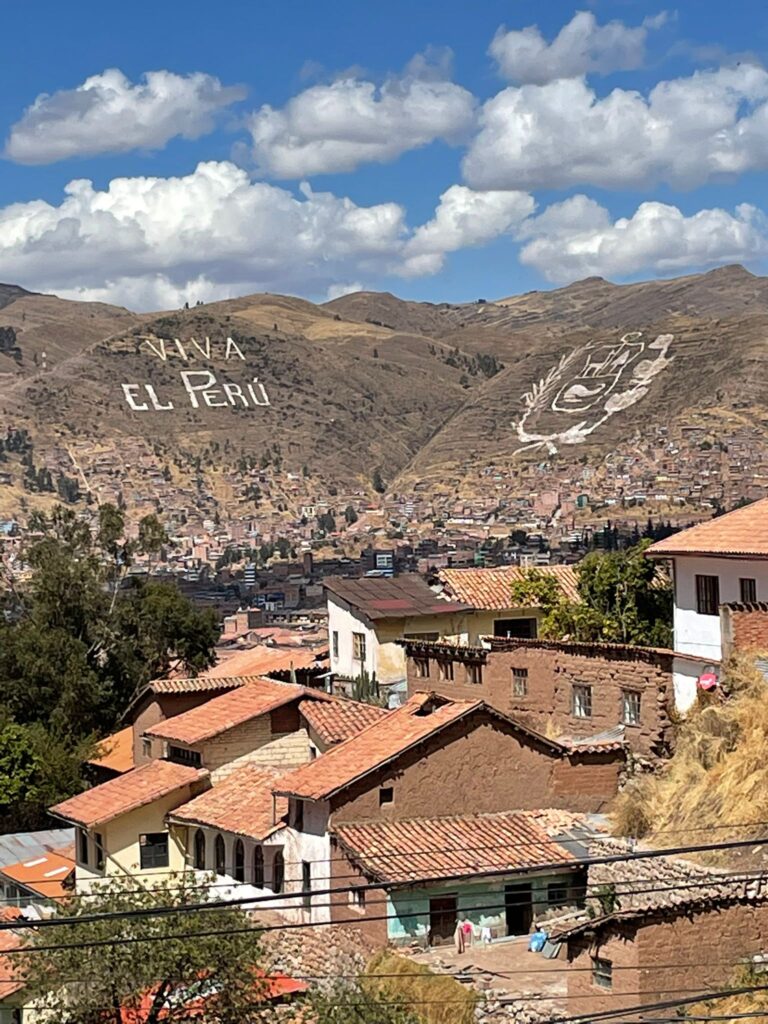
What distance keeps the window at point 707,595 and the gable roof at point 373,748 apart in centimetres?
392

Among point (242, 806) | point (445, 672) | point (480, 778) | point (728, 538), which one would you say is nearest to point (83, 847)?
point (242, 806)

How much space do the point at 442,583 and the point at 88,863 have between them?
10512 mm

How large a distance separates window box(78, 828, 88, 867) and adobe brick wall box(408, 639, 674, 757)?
7344 mm

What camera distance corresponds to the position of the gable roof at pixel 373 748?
2436 cm

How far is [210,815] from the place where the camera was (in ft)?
91.5

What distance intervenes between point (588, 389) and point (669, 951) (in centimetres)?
16343

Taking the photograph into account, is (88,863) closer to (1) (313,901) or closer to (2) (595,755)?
Result: (1) (313,901)

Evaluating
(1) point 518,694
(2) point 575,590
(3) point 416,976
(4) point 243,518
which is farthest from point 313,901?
(4) point 243,518

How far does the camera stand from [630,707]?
26219 mm

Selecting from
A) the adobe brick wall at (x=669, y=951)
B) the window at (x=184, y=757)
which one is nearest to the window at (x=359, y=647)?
the window at (x=184, y=757)

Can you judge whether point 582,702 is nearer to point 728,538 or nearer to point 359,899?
point 728,538

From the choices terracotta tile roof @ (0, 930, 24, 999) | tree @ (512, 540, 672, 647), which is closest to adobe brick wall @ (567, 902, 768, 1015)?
terracotta tile roof @ (0, 930, 24, 999)

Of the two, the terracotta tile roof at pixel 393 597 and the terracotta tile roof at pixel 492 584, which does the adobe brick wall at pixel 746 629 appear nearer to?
the terracotta tile roof at pixel 492 584

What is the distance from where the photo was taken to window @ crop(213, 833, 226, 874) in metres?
27.3
